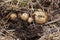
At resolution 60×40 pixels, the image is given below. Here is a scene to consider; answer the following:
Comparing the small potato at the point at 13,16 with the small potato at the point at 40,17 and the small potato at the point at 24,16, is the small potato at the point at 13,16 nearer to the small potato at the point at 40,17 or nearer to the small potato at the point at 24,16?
the small potato at the point at 24,16

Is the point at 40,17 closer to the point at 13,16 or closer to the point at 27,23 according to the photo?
the point at 27,23

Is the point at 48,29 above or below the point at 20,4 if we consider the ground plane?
below

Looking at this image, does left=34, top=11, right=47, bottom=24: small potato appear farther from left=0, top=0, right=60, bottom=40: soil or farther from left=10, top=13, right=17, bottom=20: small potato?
left=10, top=13, right=17, bottom=20: small potato

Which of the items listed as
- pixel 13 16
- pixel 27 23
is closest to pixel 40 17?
pixel 27 23

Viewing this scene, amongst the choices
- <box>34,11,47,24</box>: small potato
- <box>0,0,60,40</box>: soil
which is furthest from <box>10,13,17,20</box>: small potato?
<box>34,11,47,24</box>: small potato

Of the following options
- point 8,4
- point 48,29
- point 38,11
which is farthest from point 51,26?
point 8,4

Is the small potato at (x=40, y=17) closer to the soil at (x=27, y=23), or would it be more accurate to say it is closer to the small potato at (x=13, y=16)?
the soil at (x=27, y=23)

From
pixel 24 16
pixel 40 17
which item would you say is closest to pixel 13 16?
pixel 24 16

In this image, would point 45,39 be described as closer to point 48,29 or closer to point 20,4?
point 48,29

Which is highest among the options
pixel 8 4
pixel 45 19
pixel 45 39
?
pixel 8 4

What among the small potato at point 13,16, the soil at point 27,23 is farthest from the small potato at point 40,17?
the small potato at point 13,16

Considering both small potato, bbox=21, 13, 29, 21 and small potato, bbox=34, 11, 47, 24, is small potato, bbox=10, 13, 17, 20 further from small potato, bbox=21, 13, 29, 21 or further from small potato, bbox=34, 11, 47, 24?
small potato, bbox=34, 11, 47, 24
